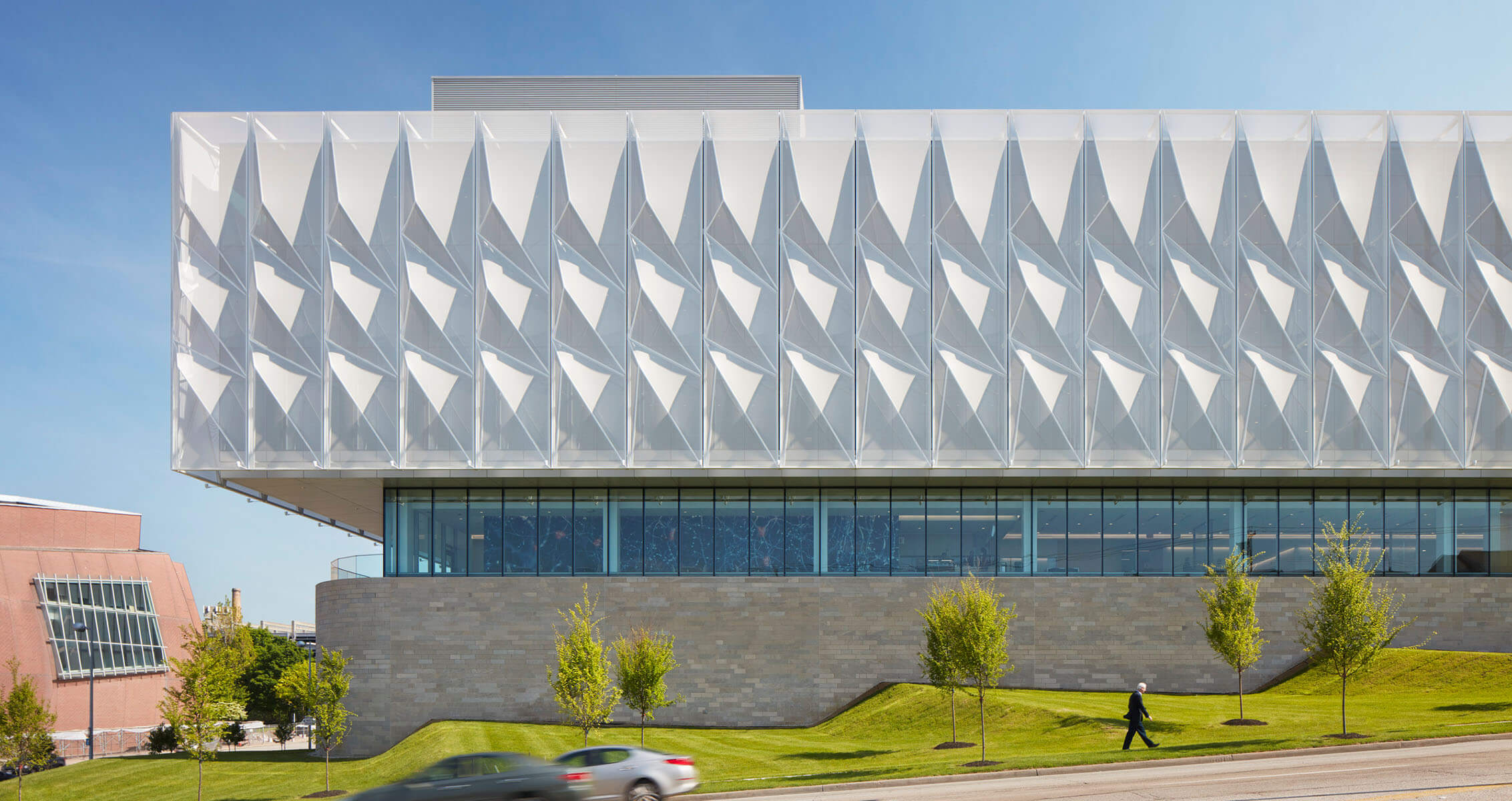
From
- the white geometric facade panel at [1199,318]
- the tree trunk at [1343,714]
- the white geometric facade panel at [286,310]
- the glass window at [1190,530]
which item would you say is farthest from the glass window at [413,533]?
the tree trunk at [1343,714]

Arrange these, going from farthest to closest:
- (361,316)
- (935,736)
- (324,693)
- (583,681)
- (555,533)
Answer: (555,533) < (361,316) < (324,693) < (935,736) < (583,681)

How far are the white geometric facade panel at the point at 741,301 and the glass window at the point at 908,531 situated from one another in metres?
5.32

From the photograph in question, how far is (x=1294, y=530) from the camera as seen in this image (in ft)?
130

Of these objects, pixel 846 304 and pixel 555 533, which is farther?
pixel 555 533

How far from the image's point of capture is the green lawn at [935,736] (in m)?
24.9

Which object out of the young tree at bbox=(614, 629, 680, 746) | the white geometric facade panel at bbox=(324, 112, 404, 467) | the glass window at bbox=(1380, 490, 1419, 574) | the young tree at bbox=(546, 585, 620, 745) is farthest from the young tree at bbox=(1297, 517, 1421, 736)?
the white geometric facade panel at bbox=(324, 112, 404, 467)

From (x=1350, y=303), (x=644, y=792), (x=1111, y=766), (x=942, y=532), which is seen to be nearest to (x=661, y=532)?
(x=942, y=532)

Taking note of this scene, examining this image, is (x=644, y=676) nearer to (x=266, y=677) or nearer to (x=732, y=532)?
(x=732, y=532)

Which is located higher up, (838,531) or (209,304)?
(209,304)

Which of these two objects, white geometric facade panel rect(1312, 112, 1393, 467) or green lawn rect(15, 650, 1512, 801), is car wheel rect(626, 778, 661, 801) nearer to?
green lawn rect(15, 650, 1512, 801)

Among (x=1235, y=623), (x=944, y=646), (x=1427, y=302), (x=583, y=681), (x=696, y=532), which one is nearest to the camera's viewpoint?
(x=944, y=646)

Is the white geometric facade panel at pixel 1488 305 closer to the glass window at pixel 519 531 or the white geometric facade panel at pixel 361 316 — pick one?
the glass window at pixel 519 531

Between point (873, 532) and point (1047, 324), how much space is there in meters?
9.92

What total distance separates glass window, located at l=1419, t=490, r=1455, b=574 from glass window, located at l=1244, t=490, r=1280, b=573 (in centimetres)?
551
